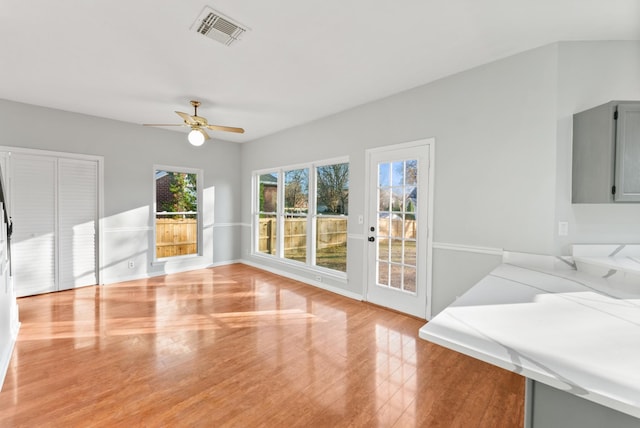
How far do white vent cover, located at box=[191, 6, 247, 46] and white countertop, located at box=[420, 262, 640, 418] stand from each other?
8.36 feet

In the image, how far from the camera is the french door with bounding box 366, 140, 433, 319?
3.40 m

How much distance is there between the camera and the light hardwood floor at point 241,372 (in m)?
1.85

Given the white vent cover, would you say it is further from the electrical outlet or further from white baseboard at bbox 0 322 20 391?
the electrical outlet


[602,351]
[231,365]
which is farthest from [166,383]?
[602,351]

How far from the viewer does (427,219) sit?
336 centimetres

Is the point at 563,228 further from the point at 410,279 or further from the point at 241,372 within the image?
the point at 241,372

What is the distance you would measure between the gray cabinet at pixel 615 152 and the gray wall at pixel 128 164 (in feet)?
19.3

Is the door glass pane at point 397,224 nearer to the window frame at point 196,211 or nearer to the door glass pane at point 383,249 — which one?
the door glass pane at point 383,249

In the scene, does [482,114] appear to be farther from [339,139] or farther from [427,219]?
[339,139]

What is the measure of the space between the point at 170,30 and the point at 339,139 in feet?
8.42

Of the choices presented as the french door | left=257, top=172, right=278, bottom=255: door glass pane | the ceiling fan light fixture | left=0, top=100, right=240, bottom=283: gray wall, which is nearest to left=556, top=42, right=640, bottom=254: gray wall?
the french door

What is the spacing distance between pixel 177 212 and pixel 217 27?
4199 millimetres

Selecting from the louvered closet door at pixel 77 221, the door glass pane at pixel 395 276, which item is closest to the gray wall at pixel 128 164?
the louvered closet door at pixel 77 221

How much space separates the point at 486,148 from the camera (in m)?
2.91
